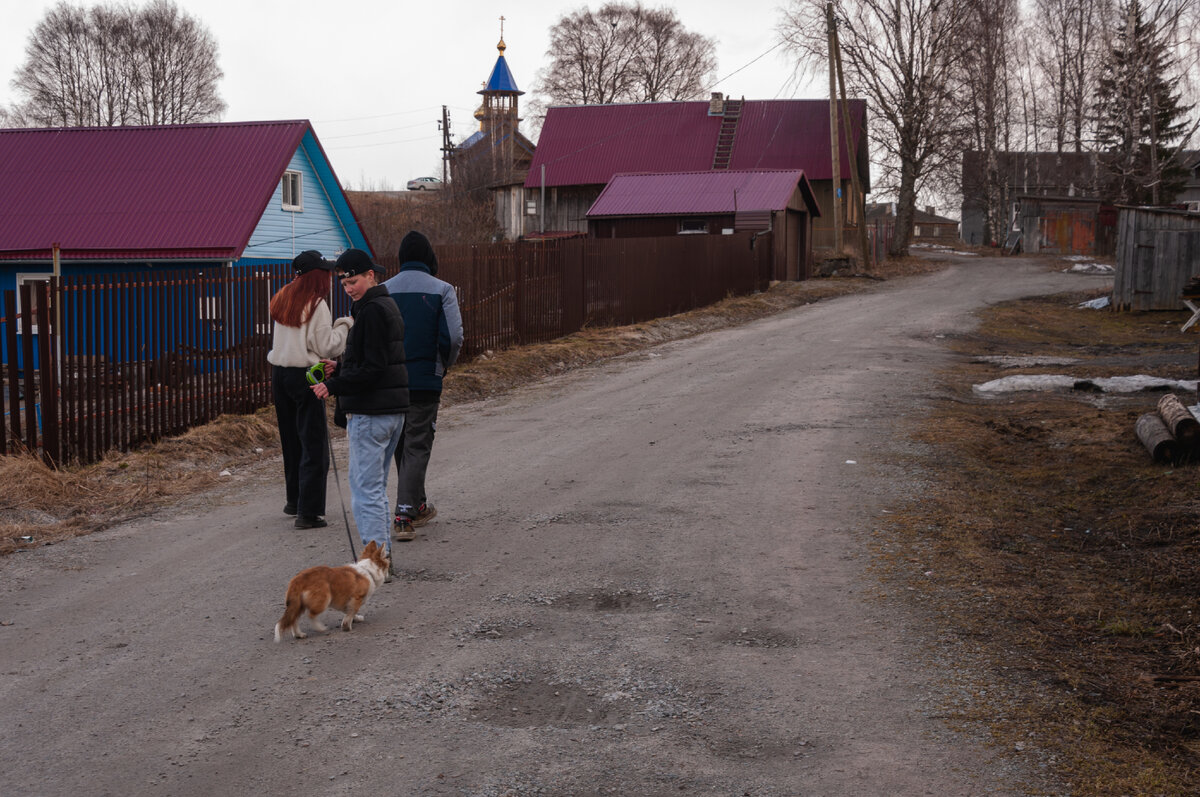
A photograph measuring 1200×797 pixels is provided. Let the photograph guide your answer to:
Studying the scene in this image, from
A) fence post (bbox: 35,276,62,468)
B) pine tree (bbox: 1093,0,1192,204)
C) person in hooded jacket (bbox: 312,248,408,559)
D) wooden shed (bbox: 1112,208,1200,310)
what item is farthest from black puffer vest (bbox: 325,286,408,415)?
pine tree (bbox: 1093,0,1192,204)

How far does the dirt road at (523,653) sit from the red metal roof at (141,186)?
18122 millimetres

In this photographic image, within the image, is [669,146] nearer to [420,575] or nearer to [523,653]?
[420,575]

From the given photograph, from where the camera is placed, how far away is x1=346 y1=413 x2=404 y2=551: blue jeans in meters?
6.11

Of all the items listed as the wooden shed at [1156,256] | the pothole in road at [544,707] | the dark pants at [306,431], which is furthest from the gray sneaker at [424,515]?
the wooden shed at [1156,256]

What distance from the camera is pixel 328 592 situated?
17.2 ft

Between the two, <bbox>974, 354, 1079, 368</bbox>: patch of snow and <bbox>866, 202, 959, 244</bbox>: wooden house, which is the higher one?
<bbox>866, 202, 959, 244</bbox>: wooden house

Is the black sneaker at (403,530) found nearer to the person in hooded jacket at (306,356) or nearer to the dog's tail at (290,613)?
the person in hooded jacket at (306,356)

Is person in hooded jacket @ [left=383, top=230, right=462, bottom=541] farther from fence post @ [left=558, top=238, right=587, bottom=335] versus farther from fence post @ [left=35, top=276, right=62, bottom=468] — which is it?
fence post @ [left=558, top=238, right=587, bottom=335]

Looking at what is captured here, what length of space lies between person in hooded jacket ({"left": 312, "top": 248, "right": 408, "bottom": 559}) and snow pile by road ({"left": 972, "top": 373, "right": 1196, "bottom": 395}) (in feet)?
31.2

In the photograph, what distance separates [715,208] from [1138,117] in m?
16.4

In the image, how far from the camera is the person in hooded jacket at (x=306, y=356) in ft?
23.9

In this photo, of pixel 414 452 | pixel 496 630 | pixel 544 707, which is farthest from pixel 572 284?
pixel 544 707

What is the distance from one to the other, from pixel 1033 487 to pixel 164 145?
83.0 ft

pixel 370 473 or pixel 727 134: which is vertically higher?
pixel 727 134
